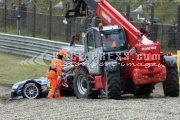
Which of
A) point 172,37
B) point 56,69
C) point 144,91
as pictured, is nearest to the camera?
point 144,91

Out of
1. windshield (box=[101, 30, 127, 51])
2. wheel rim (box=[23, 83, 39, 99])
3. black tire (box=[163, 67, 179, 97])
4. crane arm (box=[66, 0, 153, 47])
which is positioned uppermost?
crane arm (box=[66, 0, 153, 47])

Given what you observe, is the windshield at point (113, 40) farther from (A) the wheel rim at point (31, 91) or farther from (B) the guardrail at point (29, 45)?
(B) the guardrail at point (29, 45)

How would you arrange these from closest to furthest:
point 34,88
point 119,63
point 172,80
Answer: point 119,63, point 172,80, point 34,88

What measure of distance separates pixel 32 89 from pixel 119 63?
3286mm

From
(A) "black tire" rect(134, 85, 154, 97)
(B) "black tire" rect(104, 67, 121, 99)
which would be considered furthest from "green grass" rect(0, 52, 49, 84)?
(B) "black tire" rect(104, 67, 121, 99)

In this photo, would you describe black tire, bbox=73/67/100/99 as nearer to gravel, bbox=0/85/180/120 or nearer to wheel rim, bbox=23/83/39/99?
wheel rim, bbox=23/83/39/99

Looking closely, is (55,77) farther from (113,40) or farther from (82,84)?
(113,40)

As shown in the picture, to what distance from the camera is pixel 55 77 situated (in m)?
16.8

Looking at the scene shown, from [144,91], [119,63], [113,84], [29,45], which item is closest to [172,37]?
[144,91]

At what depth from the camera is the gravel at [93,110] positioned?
11166 millimetres

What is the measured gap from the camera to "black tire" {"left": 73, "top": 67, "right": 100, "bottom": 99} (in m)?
15.9

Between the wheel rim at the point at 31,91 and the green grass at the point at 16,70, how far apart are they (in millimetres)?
4406

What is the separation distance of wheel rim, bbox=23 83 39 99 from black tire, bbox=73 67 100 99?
50.0 inches

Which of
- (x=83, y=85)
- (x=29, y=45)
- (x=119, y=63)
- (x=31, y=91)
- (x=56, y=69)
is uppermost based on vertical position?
(x=29, y=45)
